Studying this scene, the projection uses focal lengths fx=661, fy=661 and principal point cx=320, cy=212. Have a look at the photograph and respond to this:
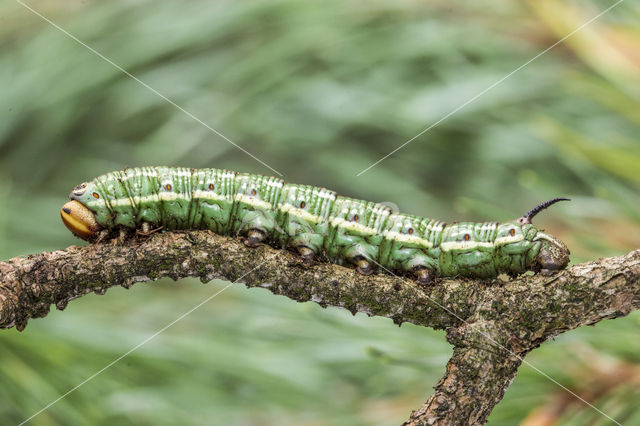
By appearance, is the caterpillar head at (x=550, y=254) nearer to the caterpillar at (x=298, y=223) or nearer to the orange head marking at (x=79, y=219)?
the caterpillar at (x=298, y=223)

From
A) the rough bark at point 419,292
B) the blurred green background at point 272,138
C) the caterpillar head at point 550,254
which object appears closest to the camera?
the rough bark at point 419,292

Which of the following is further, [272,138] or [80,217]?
[272,138]

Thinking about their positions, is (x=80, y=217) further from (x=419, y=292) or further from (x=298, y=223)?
(x=419, y=292)

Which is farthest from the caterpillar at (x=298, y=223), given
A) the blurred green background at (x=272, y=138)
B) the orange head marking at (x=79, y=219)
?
the blurred green background at (x=272, y=138)

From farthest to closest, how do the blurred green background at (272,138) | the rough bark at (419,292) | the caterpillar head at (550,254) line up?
the blurred green background at (272,138), the caterpillar head at (550,254), the rough bark at (419,292)

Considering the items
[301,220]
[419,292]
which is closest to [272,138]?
[301,220]

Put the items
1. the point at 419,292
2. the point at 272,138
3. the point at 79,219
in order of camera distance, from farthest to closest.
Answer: the point at 272,138
the point at 79,219
the point at 419,292

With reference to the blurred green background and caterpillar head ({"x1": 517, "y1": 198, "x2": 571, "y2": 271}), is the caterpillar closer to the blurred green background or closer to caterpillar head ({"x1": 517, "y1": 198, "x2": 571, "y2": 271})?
caterpillar head ({"x1": 517, "y1": 198, "x2": 571, "y2": 271})

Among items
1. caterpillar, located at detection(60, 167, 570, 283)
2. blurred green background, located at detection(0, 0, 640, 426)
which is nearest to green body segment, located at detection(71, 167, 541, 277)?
caterpillar, located at detection(60, 167, 570, 283)
